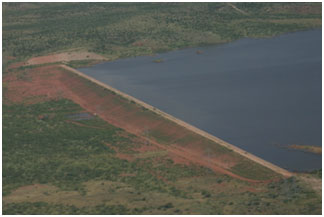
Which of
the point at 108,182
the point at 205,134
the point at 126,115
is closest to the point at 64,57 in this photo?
the point at 126,115

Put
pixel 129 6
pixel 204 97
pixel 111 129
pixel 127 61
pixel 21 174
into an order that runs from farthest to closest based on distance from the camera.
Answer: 1. pixel 129 6
2. pixel 127 61
3. pixel 204 97
4. pixel 111 129
5. pixel 21 174

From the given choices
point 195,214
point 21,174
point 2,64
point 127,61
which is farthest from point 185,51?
point 195,214

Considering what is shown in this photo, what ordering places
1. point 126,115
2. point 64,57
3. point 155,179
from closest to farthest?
point 155,179
point 126,115
point 64,57

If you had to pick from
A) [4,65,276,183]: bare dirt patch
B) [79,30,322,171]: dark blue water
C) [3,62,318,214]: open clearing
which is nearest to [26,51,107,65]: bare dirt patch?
[79,30,322,171]: dark blue water

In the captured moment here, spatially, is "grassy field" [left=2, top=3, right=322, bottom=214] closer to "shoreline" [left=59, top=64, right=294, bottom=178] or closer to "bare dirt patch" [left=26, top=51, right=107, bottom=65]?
"shoreline" [left=59, top=64, right=294, bottom=178]

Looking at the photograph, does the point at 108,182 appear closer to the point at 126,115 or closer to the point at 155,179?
the point at 155,179

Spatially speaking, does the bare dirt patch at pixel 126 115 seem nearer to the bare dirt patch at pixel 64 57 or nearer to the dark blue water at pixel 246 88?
the dark blue water at pixel 246 88

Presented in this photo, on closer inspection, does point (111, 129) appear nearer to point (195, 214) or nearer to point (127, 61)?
point (195, 214)
